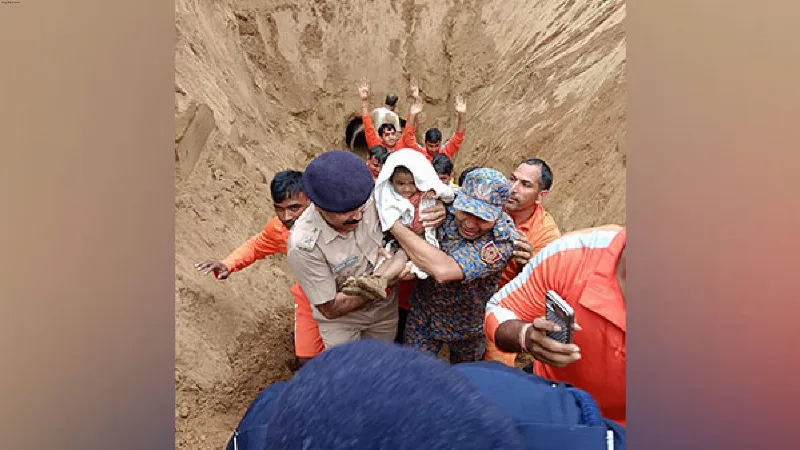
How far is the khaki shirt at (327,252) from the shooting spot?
186cm

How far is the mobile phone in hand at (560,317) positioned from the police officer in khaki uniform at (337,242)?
72 centimetres

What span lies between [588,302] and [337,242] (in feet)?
3.16

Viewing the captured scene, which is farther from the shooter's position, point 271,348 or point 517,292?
point 271,348

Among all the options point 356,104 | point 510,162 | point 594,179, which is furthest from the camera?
point 356,104

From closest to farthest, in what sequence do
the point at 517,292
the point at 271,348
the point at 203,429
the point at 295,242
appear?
the point at 517,292 < the point at 295,242 < the point at 203,429 < the point at 271,348

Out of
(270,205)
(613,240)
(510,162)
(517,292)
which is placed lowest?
(517,292)

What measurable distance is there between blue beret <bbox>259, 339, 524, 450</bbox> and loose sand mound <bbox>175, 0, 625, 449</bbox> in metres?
2.53

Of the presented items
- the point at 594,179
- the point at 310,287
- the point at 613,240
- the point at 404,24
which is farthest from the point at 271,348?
the point at 404,24

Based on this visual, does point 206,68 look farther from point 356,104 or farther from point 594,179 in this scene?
point 594,179

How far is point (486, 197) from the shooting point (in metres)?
1.83

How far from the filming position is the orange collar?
4.22 ft

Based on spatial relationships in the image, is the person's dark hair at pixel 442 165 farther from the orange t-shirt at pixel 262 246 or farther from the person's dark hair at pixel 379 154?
the orange t-shirt at pixel 262 246

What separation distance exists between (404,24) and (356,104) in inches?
41.5

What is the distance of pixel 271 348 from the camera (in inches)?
125
